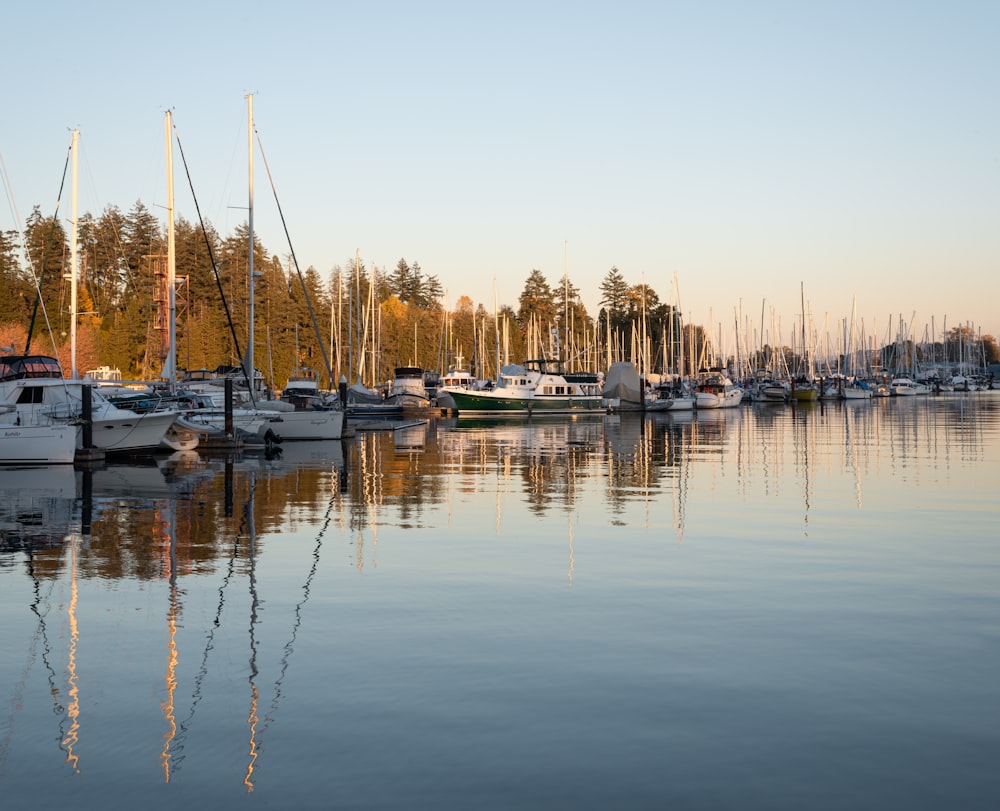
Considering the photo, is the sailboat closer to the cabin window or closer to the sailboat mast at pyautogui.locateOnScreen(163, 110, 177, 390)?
the cabin window

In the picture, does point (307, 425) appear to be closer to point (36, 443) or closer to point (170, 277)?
point (170, 277)

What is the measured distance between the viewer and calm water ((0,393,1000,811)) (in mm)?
7859

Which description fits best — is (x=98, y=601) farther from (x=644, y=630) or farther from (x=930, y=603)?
(x=930, y=603)

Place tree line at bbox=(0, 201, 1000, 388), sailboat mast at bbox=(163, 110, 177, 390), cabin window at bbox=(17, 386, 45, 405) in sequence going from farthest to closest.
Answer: tree line at bbox=(0, 201, 1000, 388), sailboat mast at bbox=(163, 110, 177, 390), cabin window at bbox=(17, 386, 45, 405)

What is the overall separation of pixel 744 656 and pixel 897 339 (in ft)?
607

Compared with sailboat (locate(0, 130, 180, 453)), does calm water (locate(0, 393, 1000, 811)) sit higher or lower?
lower

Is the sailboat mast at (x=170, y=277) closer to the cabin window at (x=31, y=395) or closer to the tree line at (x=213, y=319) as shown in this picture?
the cabin window at (x=31, y=395)

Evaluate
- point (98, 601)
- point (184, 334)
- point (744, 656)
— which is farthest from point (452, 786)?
point (184, 334)

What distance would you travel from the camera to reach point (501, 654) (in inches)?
447

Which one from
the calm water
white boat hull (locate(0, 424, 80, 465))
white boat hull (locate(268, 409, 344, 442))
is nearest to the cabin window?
white boat hull (locate(0, 424, 80, 465))

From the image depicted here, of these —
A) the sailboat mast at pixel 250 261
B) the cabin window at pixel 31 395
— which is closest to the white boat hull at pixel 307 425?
the sailboat mast at pixel 250 261

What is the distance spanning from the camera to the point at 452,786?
7.67m

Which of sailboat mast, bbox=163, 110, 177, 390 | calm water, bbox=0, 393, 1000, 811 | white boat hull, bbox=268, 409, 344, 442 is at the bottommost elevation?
calm water, bbox=0, 393, 1000, 811

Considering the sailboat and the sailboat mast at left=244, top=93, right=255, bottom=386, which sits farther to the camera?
the sailboat mast at left=244, top=93, right=255, bottom=386
